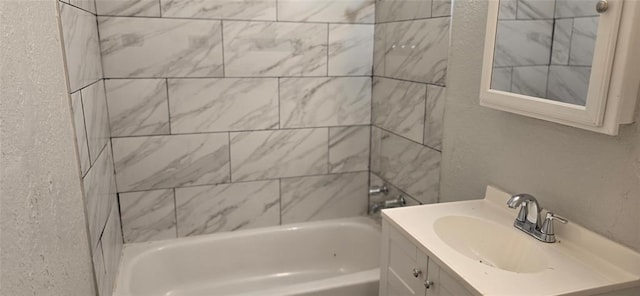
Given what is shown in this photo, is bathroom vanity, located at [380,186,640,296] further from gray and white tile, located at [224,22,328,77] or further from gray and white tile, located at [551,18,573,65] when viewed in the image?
gray and white tile, located at [224,22,328,77]

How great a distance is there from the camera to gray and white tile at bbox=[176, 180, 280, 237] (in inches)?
97.8

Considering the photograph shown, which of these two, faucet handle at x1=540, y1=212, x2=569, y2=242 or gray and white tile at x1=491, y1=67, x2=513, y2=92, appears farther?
gray and white tile at x1=491, y1=67, x2=513, y2=92

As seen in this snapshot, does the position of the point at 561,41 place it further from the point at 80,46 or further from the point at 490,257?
the point at 80,46

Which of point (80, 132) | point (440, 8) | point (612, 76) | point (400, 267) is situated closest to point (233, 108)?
point (80, 132)

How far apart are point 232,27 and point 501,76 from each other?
1.36 meters

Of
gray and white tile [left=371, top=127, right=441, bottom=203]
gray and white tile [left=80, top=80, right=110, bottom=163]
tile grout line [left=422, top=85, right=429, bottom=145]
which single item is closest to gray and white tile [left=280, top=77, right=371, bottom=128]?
gray and white tile [left=371, top=127, right=441, bottom=203]

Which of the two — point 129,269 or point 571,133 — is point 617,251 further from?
point 129,269

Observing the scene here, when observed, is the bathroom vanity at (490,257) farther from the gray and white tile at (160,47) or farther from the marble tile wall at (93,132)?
the gray and white tile at (160,47)

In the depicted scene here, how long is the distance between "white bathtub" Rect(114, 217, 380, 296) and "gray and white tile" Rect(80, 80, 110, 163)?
664mm

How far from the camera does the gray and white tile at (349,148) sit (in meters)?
2.65

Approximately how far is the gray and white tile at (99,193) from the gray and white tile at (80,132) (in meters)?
0.04

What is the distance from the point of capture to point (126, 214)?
240 centimetres

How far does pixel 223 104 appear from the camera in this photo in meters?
2.40

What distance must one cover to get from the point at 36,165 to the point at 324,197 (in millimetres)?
1825
